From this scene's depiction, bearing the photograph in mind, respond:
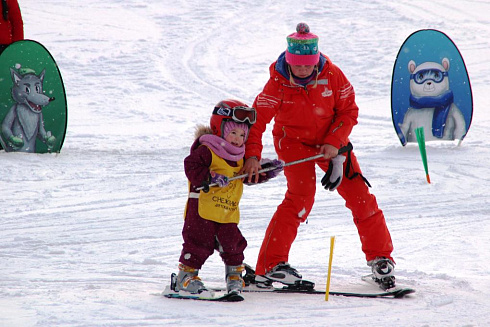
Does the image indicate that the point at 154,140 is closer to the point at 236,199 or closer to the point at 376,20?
the point at 236,199

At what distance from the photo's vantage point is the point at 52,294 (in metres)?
4.27

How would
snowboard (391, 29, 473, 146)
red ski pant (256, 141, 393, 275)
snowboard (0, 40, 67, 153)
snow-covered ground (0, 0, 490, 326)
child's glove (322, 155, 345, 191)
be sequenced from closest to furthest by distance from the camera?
snow-covered ground (0, 0, 490, 326)
child's glove (322, 155, 345, 191)
red ski pant (256, 141, 393, 275)
snowboard (0, 40, 67, 153)
snowboard (391, 29, 473, 146)

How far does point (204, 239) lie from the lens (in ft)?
14.1

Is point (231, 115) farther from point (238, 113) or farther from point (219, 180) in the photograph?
point (219, 180)

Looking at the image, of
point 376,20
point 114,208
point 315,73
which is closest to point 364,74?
point 376,20

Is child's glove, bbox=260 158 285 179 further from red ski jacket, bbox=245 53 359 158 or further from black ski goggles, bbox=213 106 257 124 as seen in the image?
black ski goggles, bbox=213 106 257 124

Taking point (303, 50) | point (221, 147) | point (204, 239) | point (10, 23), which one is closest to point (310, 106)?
point (303, 50)

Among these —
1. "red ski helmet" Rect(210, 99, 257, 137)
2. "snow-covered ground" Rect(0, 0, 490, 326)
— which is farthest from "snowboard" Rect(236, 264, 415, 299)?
"red ski helmet" Rect(210, 99, 257, 137)

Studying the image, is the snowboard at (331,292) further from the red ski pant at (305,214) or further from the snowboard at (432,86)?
the snowboard at (432,86)

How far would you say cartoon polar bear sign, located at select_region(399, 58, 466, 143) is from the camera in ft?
30.3

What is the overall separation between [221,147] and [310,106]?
66 cm

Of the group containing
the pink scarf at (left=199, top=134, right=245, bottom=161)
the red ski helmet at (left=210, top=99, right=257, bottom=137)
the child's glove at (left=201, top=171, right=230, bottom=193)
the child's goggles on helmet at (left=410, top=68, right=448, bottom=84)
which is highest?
the child's goggles on helmet at (left=410, top=68, right=448, bottom=84)

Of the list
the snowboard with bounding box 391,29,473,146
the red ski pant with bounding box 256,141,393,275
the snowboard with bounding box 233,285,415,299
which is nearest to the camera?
the snowboard with bounding box 233,285,415,299

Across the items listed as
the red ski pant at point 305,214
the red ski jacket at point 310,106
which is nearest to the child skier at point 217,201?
the red ski jacket at point 310,106
